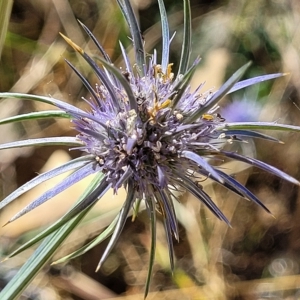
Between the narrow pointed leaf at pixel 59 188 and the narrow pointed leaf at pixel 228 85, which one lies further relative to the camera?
the narrow pointed leaf at pixel 59 188

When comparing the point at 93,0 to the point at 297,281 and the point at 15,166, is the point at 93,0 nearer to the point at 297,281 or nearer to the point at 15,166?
the point at 15,166

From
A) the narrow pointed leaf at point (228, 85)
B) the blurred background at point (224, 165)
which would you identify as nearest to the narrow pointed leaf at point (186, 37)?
the narrow pointed leaf at point (228, 85)

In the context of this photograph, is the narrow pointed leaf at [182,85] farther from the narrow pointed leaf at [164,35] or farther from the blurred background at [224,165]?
the blurred background at [224,165]

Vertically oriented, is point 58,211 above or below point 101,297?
above

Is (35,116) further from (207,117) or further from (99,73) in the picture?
(207,117)

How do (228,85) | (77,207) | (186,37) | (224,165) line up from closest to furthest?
1. (228,85)
2. (77,207)
3. (186,37)
4. (224,165)

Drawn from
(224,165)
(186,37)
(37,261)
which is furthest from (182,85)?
(224,165)

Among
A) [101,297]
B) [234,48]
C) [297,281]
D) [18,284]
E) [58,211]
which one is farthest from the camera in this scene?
[234,48]

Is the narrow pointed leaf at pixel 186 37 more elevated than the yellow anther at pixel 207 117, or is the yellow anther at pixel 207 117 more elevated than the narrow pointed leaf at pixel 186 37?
the narrow pointed leaf at pixel 186 37

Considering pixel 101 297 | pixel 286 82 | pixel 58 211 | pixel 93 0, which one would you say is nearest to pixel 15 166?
pixel 58 211
